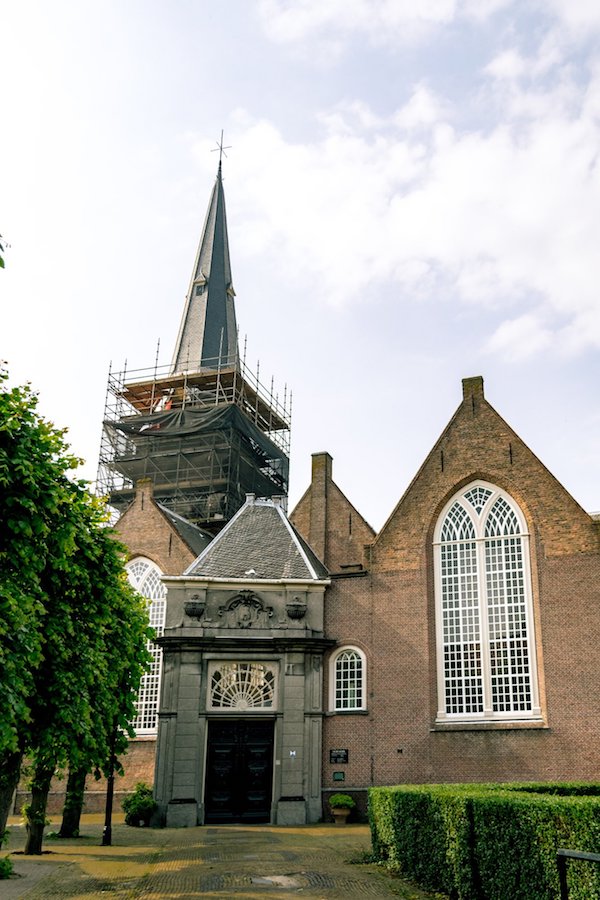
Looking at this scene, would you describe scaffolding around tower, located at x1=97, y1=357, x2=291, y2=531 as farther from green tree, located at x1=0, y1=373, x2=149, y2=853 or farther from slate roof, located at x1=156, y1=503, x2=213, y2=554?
green tree, located at x1=0, y1=373, x2=149, y2=853

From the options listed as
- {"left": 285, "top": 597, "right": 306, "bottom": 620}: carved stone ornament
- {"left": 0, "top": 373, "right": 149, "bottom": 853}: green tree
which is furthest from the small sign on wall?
{"left": 0, "top": 373, "right": 149, "bottom": 853}: green tree

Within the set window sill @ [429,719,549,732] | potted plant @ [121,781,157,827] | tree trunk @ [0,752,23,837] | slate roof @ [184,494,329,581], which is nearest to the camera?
tree trunk @ [0,752,23,837]

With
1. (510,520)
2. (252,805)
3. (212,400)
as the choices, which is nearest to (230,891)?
(252,805)

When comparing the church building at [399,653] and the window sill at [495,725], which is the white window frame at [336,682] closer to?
the church building at [399,653]

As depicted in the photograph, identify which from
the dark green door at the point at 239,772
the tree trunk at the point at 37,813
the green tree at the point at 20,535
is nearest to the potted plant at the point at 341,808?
the dark green door at the point at 239,772

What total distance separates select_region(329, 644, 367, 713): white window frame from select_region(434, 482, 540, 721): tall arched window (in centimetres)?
256

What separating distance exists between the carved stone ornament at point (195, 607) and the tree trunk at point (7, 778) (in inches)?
475

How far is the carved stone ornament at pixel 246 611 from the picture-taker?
27.8 m

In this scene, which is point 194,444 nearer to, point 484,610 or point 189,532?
point 189,532

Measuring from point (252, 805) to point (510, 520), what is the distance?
503 inches

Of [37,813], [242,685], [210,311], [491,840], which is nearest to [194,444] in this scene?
[210,311]

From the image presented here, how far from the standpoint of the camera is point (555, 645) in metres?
25.7

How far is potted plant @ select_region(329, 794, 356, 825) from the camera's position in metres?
25.5

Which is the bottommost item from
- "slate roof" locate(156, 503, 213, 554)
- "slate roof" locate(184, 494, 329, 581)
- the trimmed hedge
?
the trimmed hedge
